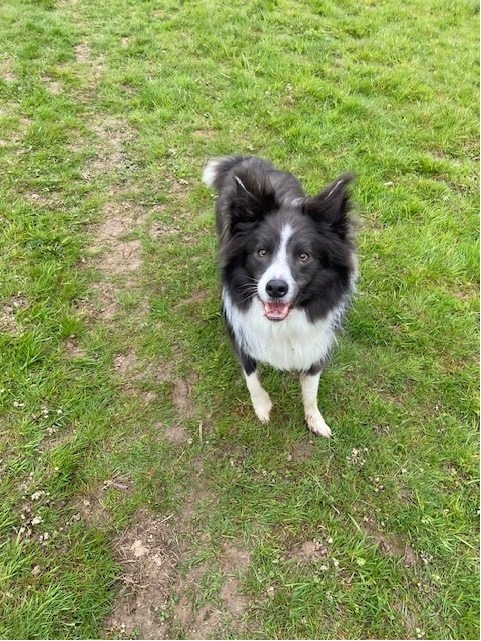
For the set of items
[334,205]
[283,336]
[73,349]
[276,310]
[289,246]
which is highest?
[334,205]

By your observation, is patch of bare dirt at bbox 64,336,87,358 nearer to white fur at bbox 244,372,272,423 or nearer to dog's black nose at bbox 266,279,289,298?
white fur at bbox 244,372,272,423

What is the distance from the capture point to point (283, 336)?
8.71 feet

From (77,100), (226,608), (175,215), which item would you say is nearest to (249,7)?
(77,100)

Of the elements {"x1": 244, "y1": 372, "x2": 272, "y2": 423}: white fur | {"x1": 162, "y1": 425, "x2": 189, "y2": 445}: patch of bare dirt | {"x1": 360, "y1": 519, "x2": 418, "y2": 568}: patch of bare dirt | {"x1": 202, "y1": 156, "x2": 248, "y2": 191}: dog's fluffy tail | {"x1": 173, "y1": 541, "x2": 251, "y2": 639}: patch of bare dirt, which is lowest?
{"x1": 173, "y1": 541, "x2": 251, "y2": 639}: patch of bare dirt

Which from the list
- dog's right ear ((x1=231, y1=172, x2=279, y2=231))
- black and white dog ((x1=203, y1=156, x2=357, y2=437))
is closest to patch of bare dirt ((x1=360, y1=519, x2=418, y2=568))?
black and white dog ((x1=203, y1=156, x2=357, y2=437))

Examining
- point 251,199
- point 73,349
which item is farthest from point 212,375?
point 251,199

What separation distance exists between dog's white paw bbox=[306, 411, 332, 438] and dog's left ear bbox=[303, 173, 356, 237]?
1.29 metres

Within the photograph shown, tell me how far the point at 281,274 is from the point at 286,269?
0.19ft

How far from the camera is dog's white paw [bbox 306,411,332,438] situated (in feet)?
9.93

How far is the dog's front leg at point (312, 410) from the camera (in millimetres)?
2980

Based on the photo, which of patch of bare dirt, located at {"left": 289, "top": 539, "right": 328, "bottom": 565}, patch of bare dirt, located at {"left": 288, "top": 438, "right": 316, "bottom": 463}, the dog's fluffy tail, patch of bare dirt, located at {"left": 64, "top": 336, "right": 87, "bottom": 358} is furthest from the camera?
the dog's fluffy tail

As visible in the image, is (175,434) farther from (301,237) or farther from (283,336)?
A: (301,237)

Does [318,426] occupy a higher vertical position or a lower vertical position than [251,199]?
lower

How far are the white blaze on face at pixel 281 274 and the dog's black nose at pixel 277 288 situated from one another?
0.04 feet
